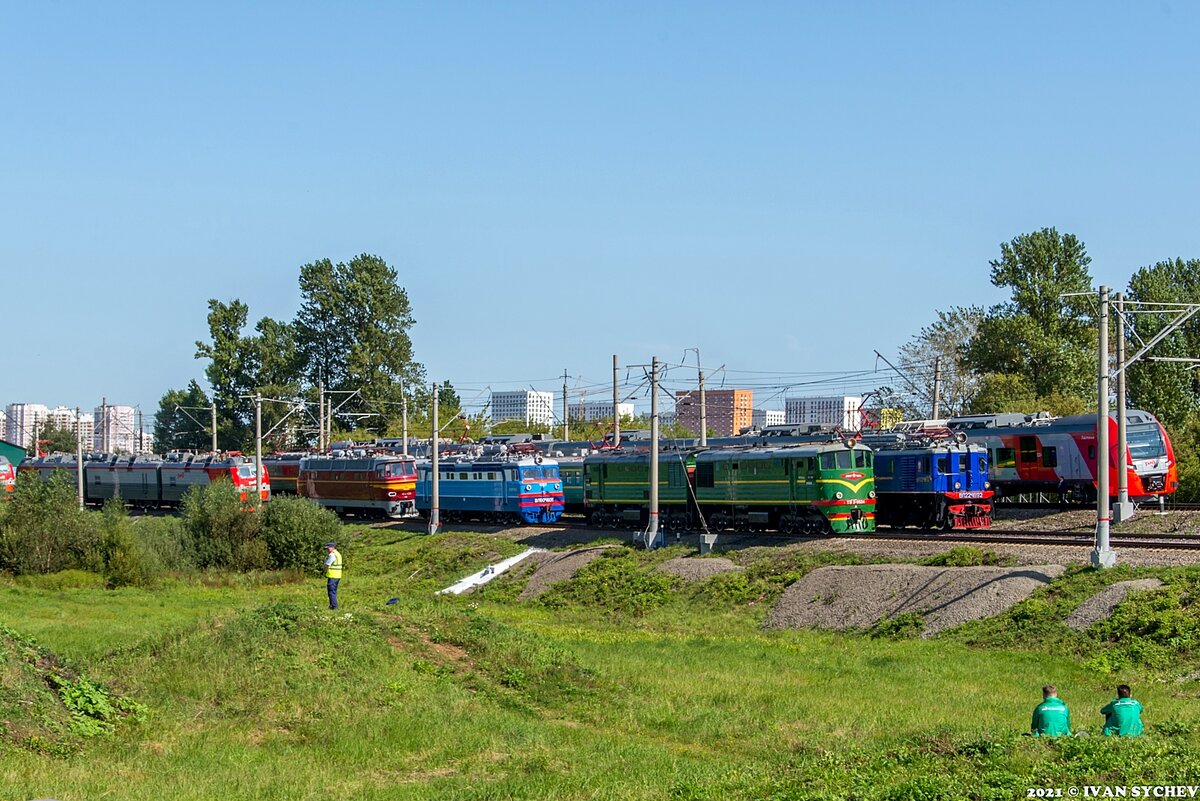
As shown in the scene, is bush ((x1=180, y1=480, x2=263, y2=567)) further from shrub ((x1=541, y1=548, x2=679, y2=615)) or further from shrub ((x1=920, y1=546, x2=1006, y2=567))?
shrub ((x1=920, y1=546, x2=1006, y2=567))

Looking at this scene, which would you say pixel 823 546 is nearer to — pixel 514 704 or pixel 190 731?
pixel 514 704

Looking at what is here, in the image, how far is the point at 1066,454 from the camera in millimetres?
48531

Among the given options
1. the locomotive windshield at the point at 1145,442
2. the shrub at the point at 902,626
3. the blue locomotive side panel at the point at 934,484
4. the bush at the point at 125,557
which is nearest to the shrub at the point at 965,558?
the shrub at the point at 902,626

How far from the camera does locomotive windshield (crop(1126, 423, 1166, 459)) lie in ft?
155

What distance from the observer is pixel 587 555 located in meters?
48.2

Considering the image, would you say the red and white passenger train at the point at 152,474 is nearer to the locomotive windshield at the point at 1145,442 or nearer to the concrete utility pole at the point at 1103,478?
the locomotive windshield at the point at 1145,442

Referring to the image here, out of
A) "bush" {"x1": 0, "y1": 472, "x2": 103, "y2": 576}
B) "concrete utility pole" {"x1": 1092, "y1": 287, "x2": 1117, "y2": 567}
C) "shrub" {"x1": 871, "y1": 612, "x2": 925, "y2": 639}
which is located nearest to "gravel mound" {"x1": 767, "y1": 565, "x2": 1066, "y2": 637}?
"shrub" {"x1": 871, "y1": 612, "x2": 925, "y2": 639}

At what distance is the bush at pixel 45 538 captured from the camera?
52125 millimetres

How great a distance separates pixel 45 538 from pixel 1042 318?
53217 mm

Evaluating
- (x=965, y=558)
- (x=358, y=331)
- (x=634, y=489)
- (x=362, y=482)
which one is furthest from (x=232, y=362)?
(x=965, y=558)

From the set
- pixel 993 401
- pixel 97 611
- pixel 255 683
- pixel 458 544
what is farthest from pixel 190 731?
pixel 993 401

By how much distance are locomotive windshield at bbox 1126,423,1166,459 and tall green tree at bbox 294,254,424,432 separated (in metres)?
67.0

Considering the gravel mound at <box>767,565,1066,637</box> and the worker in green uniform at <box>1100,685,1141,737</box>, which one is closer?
the worker in green uniform at <box>1100,685,1141,737</box>

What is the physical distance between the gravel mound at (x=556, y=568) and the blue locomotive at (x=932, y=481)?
36.3 feet
